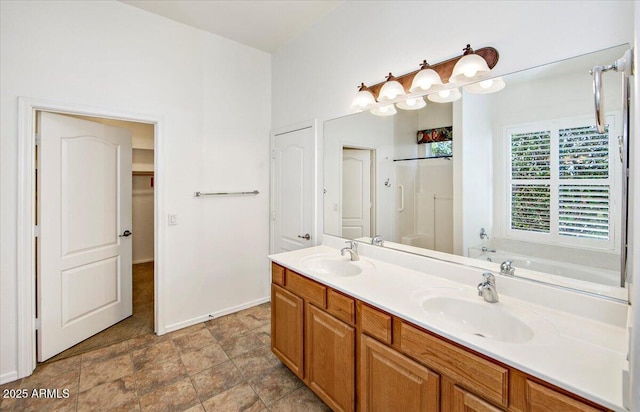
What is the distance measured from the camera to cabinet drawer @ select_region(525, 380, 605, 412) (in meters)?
0.79

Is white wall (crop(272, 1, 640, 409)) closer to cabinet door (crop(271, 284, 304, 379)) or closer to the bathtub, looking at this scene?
the bathtub

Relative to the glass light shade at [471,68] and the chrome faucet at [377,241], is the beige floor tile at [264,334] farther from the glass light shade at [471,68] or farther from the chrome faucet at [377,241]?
the glass light shade at [471,68]

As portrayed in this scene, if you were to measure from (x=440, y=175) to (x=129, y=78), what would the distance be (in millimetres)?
2677

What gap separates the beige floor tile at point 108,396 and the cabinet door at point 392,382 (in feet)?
5.06

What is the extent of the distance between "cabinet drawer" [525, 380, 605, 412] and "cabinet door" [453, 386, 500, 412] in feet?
0.42

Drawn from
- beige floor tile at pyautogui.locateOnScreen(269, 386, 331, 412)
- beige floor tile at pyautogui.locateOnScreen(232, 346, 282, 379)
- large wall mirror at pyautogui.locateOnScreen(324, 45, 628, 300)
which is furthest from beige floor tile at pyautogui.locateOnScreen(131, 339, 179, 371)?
large wall mirror at pyautogui.locateOnScreen(324, 45, 628, 300)

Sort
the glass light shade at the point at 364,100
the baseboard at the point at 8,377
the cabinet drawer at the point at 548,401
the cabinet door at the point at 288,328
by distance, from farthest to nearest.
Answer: the glass light shade at the point at 364,100
the baseboard at the point at 8,377
the cabinet door at the point at 288,328
the cabinet drawer at the point at 548,401

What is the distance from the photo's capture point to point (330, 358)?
1.62 m

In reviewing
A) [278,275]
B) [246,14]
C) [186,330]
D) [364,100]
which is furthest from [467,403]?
[246,14]

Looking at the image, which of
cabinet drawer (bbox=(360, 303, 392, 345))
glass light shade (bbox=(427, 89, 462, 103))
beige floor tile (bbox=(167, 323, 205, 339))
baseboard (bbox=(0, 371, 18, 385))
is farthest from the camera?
beige floor tile (bbox=(167, 323, 205, 339))

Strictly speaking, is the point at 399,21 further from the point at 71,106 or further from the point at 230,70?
the point at 71,106

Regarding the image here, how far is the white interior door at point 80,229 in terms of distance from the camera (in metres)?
2.23

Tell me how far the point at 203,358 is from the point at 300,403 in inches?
37.4

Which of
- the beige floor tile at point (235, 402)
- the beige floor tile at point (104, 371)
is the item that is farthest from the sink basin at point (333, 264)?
the beige floor tile at point (104, 371)
